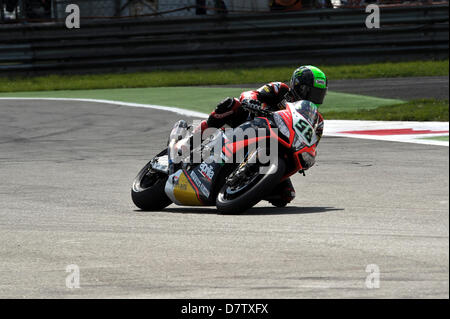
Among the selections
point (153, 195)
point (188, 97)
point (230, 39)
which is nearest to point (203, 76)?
point (230, 39)

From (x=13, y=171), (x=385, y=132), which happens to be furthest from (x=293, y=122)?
(x=385, y=132)

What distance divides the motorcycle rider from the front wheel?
0.55 metres

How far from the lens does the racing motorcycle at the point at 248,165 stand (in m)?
6.87

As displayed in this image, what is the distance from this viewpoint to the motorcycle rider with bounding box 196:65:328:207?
7.26 m

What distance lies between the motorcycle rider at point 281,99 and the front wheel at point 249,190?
21.8 inches

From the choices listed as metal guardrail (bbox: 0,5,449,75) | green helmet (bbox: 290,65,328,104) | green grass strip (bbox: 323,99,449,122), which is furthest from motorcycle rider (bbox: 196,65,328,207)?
metal guardrail (bbox: 0,5,449,75)

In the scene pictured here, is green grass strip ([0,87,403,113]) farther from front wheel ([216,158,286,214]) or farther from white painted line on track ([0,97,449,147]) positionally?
front wheel ([216,158,286,214])

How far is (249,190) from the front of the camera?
22.4 ft

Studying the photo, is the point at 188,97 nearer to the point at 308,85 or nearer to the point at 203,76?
the point at 203,76

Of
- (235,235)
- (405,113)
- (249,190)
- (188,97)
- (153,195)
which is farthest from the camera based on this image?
(188,97)

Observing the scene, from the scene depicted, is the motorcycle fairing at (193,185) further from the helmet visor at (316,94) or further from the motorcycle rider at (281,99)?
the helmet visor at (316,94)

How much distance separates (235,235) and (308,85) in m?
1.72

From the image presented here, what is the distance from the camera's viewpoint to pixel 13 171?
34.0ft

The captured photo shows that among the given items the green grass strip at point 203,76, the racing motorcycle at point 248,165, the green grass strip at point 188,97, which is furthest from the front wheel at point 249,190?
the green grass strip at point 203,76
